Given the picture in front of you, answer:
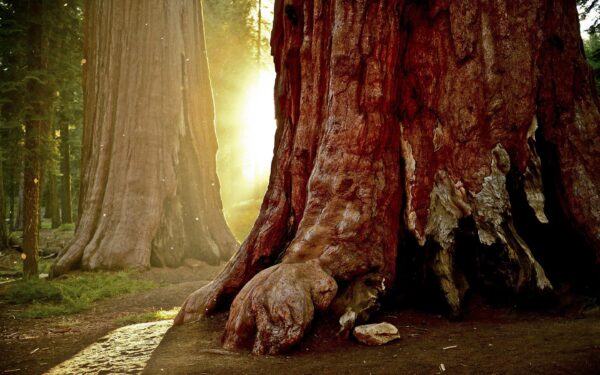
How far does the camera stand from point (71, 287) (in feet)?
21.0

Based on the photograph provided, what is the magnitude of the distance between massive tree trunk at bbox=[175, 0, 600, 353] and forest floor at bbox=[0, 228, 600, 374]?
28cm

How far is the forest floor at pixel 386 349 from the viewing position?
237 centimetres

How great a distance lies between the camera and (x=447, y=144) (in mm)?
3682

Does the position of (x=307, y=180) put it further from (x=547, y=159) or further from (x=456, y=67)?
(x=547, y=159)

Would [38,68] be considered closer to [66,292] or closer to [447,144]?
[66,292]

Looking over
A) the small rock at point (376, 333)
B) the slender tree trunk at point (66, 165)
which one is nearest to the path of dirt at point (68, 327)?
the small rock at point (376, 333)

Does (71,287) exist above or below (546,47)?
below

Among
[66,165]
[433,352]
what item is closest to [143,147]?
[433,352]

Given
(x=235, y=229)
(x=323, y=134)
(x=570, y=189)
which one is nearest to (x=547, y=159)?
(x=570, y=189)

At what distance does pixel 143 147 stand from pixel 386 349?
25.4ft

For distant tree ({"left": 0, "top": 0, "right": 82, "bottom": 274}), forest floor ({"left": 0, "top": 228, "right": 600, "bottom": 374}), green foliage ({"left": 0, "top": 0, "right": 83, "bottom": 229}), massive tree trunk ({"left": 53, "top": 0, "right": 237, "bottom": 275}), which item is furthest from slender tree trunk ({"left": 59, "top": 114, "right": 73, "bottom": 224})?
forest floor ({"left": 0, "top": 228, "right": 600, "bottom": 374})

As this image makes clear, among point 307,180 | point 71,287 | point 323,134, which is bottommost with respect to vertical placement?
point 71,287

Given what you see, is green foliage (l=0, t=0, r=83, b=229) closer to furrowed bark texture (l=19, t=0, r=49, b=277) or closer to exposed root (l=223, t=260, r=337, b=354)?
furrowed bark texture (l=19, t=0, r=49, b=277)

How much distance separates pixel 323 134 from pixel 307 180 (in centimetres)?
53
